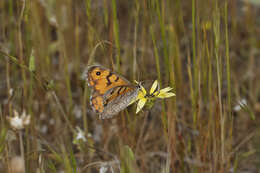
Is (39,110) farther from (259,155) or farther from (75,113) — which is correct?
(259,155)

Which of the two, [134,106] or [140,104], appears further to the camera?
[134,106]

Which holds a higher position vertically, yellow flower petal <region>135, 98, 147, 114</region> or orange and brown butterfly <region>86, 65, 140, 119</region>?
orange and brown butterfly <region>86, 65, 140, 119</region>

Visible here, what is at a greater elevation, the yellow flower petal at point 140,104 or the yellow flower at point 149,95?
the yellow flower at point 149,95

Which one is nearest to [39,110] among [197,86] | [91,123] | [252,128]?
[91,123]

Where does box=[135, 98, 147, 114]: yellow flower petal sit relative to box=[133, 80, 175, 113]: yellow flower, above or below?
below

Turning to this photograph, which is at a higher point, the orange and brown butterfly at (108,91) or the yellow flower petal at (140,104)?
the orange and brown butterfly at (108,91)
